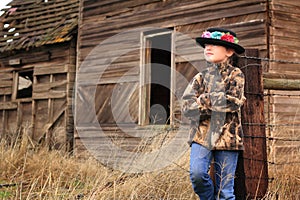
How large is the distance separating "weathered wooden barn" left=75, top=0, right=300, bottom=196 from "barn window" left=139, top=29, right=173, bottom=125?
0.9 inches

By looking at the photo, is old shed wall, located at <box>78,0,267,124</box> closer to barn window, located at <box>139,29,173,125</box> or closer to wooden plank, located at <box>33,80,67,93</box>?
barn window, located at <box>139,29,173,125</box>

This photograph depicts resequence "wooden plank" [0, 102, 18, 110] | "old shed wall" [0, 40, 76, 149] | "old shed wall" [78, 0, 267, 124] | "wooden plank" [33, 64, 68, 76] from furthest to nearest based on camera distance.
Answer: "wooden plank" [0, 102, 18, 110], "wooden plank" [33, 64, 68, 76], "old shed wall" [0, 40, 76, 149], "old shed wall" [78, 0, 267, 124]

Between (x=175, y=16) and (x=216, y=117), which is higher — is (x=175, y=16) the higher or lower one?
the higher one

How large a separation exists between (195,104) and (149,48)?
20.9 ft

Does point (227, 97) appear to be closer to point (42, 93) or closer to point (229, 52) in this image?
point (229, 52)

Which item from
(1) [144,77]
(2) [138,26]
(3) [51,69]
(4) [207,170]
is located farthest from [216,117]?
(3) [51,69]

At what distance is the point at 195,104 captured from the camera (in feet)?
11.6

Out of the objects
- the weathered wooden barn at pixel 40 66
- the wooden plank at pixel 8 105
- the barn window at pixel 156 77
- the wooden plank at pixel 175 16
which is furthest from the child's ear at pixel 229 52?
the wooden plank at pixel 8 105

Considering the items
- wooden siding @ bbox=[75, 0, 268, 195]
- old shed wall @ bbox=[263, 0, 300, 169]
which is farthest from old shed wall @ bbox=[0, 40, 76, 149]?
old shed wall @ bbox=[263, 0, 300, 169]

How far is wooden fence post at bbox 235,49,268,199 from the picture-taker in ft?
12.5

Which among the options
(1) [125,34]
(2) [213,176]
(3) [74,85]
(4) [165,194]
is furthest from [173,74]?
(2) [213,176]

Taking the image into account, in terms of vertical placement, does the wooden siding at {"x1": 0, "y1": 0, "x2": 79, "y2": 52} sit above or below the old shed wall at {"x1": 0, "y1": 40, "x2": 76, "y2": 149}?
above

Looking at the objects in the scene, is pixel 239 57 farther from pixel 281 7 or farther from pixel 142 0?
pixel 142 0

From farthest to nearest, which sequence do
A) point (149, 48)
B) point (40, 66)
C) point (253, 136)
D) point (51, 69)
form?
1. point (40, 66)
2. point (51, 69)
3. point (149, 48)
4. point (253, 136)
